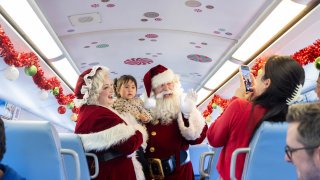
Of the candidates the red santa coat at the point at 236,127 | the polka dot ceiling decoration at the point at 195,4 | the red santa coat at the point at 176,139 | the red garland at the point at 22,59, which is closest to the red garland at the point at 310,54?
the polka dot ceiling decoration at the point at 195,4

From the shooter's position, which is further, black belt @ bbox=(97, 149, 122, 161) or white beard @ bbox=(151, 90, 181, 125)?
white beard @ bbox=(151, 90, 181, 125)

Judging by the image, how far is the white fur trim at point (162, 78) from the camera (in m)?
3.92

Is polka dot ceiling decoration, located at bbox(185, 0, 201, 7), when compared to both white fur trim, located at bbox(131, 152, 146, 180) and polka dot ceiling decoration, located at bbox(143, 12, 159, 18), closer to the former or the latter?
polka dot ceiling decoration, located at bbox(143, 12, 159, 18)

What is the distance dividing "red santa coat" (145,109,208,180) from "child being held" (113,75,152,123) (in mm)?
184

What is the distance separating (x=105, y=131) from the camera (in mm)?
3053

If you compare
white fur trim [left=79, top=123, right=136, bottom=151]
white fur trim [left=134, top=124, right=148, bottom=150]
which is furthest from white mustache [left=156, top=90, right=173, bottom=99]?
white fur trim [left=79, top=123, right=136, bottom=151]

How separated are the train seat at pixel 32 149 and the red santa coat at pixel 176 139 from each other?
5.22 feet

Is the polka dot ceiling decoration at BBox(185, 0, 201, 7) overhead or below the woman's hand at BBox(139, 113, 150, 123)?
overhead

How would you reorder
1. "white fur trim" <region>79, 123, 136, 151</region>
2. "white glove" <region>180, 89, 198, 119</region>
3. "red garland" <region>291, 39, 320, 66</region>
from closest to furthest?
"white fur trim" <region>79, 123, 136, 151</region>, "white glove" <region>180, 89, 198, 119</region>, "red garland" <region>291, 39, 320, 66</region>

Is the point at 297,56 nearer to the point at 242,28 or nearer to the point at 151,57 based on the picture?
the point at 242,28

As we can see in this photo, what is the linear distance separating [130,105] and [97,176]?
36.6 inches

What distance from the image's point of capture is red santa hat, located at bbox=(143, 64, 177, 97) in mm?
3930

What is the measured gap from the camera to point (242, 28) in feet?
17.8

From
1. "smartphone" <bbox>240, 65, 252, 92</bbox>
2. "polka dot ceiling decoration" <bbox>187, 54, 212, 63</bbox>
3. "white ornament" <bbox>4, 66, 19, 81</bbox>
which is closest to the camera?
"smartphone" <bbox>240, 65, 252, 92</bbox>
